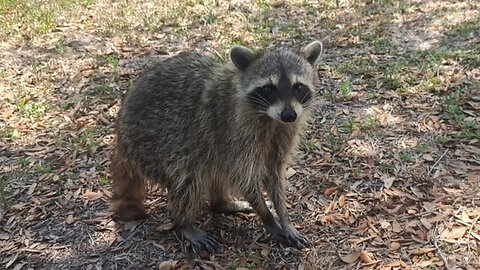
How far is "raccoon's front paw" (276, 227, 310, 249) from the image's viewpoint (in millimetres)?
3365

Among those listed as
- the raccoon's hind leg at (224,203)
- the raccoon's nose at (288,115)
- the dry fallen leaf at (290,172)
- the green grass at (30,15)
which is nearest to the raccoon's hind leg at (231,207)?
the raccoon's hind leg at (224,203)

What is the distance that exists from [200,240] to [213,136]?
0.60 metres

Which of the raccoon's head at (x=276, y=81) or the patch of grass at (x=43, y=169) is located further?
the patch of grass at (x=43, y=169)

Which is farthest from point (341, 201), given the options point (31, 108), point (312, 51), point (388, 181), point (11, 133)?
point (31, 108)

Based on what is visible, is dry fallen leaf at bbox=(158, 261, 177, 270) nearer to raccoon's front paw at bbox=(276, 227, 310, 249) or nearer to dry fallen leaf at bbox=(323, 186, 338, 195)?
raccoon's front paw at bbox=(276, 227, 310, 249)

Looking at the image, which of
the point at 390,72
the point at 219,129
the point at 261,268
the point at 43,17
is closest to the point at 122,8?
the point at 43,17

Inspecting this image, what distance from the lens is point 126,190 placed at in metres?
3.61

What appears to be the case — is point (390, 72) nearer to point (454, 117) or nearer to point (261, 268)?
point (454, 117)

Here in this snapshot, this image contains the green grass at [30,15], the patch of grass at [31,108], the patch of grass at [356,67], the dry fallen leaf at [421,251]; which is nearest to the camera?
the dry fallen leaf at [421,251]

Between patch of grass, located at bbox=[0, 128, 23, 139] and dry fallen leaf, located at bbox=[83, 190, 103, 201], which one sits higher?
patch of grass, located at bbox=[0, 128, 23, 139]

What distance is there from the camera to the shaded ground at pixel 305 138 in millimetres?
3361

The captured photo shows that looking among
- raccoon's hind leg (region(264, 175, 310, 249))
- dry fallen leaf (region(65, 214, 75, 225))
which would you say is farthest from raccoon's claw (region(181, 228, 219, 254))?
dry fallen leaf (region(65, 214, 75, 225))

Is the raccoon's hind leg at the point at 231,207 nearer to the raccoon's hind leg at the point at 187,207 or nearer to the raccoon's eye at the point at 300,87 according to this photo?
the raccoon's hind leg at the point at 187,207

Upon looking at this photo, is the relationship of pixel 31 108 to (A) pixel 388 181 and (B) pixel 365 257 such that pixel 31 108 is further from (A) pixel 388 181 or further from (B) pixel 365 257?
(B) pixel 365 257
